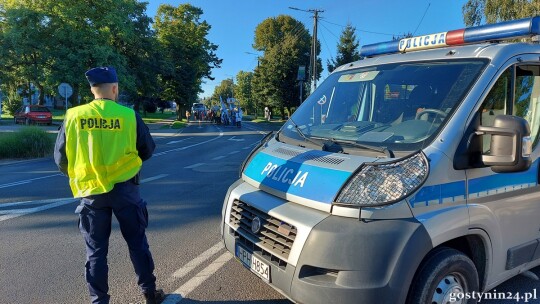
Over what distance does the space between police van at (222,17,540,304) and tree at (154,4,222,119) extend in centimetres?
4165

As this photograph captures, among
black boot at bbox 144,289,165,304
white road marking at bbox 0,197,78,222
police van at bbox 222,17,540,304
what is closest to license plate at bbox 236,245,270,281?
police van at bbox 222,17,540,304

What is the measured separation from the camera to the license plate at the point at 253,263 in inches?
104

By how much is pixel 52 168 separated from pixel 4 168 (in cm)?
178

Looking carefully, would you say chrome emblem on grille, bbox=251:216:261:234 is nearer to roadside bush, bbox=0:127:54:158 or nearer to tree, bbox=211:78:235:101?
roadside bush, bbox=0:127:54:158

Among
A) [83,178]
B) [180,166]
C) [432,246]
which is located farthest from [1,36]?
[432,246]

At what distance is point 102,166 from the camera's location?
280 centimetres

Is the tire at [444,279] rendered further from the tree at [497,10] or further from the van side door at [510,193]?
the tree at [497,10]

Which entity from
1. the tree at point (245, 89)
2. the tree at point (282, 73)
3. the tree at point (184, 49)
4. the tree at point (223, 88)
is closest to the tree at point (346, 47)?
the tree at point (282, 73)

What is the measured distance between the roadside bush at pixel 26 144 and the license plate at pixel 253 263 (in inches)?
559

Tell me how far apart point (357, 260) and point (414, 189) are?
1.79 feet

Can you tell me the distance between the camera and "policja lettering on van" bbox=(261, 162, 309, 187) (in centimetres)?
265

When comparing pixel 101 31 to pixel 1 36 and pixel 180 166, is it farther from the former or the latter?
pixel 180 166

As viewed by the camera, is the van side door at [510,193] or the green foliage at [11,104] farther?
the green foliage at [11,104]

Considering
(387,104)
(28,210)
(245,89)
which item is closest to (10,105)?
(245,89)
